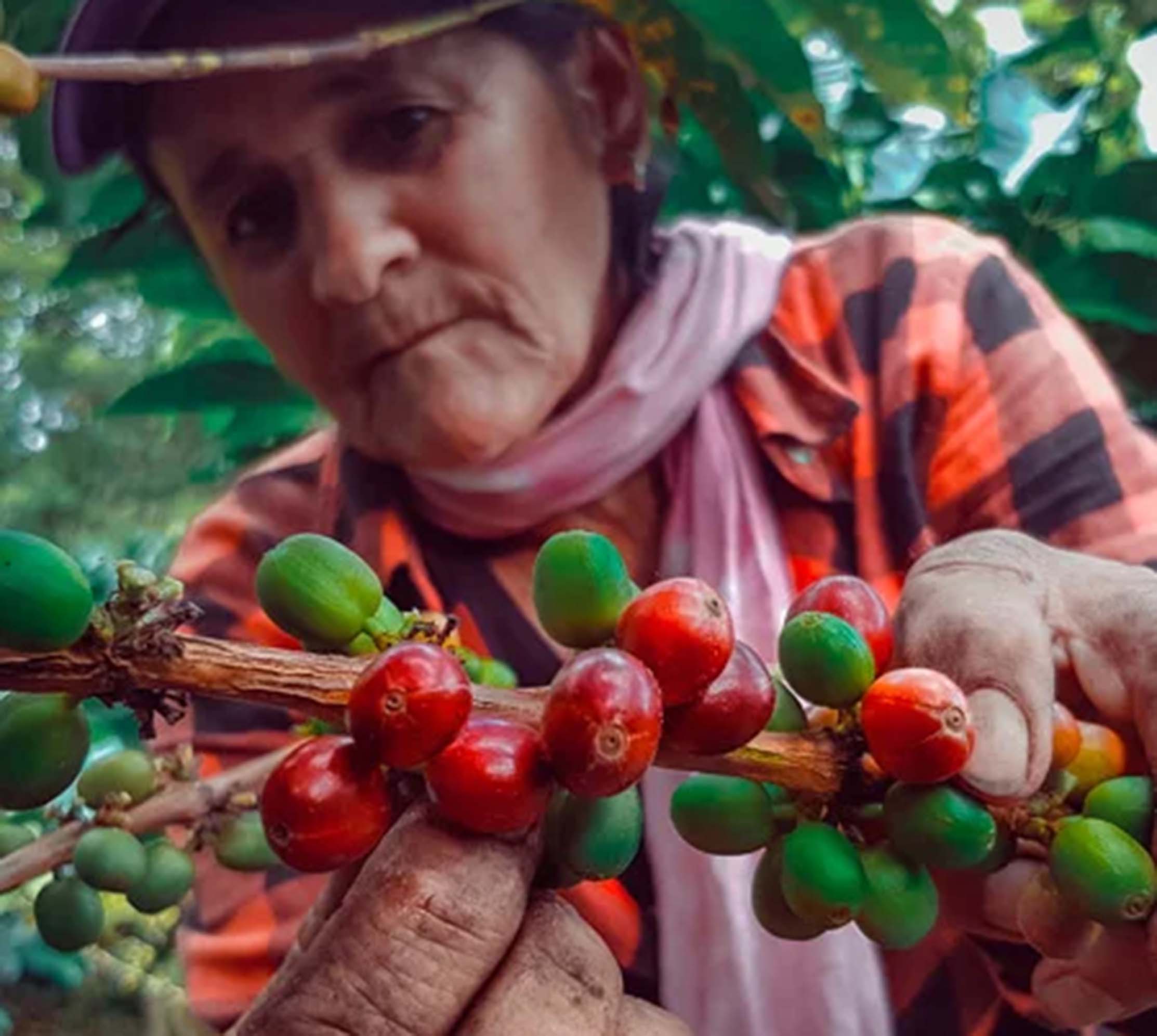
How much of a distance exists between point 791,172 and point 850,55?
0.18m

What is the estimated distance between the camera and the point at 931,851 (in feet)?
1.93

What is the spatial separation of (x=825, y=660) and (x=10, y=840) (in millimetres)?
505

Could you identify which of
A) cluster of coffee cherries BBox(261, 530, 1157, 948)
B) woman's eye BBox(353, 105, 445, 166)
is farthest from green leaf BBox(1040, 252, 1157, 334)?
cluster of coffee cherries BBox(261, 530, 1157, 948)

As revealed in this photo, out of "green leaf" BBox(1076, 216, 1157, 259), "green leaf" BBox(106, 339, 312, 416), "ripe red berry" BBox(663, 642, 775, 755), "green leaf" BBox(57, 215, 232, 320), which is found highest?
"ripe red berry" BBox(663, 642, 775, 755)

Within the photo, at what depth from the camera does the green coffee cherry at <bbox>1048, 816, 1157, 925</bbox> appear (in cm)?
58

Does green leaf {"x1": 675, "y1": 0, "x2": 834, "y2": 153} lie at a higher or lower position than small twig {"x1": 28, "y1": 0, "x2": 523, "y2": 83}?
lower

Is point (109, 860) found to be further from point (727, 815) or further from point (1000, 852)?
point (1000, 852)

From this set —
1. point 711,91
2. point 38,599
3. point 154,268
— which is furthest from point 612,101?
point 38,599

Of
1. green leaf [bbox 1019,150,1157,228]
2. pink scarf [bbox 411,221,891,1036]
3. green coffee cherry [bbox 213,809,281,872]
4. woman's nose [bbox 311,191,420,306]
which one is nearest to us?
green coffee cherry [bbox 213,809,281,872]

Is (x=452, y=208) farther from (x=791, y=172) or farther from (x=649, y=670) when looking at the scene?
(x=649, y=670)

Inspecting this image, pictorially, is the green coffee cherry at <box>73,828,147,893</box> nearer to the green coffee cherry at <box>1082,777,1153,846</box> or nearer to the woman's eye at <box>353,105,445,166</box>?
the green coffee cherry at <box>1082,777,1153,846</box>

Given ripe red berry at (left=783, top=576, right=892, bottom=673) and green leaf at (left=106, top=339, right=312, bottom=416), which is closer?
ripe red berry at (left=783, top=576, right=892, bottom=673)

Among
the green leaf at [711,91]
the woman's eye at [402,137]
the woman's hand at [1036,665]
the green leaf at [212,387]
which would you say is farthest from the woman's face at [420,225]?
the woman's hand at [1036,665]

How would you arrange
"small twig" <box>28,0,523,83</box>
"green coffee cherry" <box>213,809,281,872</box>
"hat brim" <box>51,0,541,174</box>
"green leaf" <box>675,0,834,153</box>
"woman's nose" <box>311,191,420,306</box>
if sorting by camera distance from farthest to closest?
"green leaf" <box>675,0,834,153</box>
"hat brim" <box>51,0,541,174</box>
"woman's nose" <box>311,191,420,306</box>
"small twig" <box>28,0,523,83</box>
"green coffee cherry" <box>213,809,281,872</box>
